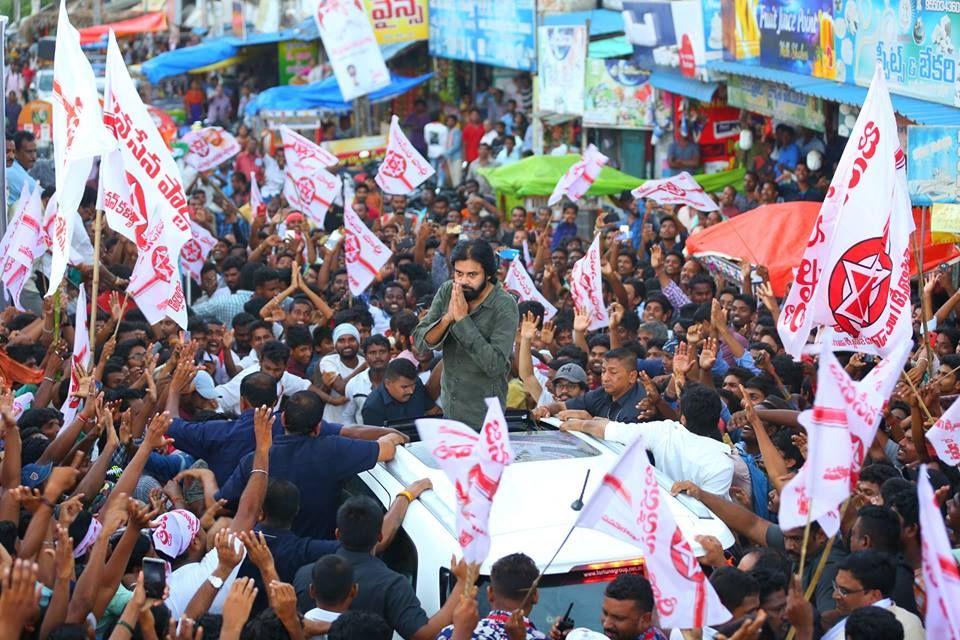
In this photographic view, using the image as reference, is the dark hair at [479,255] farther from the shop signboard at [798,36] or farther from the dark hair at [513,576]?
the shop signboard at [798,36]

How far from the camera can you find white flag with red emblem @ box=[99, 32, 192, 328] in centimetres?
909

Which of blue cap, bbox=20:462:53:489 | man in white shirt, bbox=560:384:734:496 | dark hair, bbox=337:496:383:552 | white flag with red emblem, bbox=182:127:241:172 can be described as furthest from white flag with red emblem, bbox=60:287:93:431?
white flag with red emblem, bbox=182:127:241:172

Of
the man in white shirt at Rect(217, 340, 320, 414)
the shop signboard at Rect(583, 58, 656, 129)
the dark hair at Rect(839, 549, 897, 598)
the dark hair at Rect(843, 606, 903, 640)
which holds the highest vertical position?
the dark hair at Rect(843, 606, 903, 640)

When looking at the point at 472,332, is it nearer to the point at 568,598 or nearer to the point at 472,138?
the point at 568,598

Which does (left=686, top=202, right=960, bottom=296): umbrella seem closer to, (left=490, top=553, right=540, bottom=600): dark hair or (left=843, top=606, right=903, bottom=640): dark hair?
(left=490, top=553, right=540, bottom=600): dark hair

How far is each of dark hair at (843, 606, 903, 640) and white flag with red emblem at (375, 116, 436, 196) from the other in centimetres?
1043

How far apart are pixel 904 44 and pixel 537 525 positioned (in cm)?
889

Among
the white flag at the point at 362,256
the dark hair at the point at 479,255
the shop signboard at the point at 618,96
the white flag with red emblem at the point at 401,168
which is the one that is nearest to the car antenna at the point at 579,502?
the dark hair at the point at 479,255

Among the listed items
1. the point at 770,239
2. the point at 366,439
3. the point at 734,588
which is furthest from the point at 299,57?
the point at 734,588

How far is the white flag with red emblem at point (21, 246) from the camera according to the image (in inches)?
404

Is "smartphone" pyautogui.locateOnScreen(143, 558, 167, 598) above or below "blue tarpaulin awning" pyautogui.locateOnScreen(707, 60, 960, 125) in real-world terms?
above

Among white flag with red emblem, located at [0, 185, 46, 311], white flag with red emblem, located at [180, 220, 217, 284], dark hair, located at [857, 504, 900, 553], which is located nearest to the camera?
dark hair, located at [857, 504, 900, 553]

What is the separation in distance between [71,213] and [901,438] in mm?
4852

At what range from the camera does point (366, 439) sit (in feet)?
22.8
